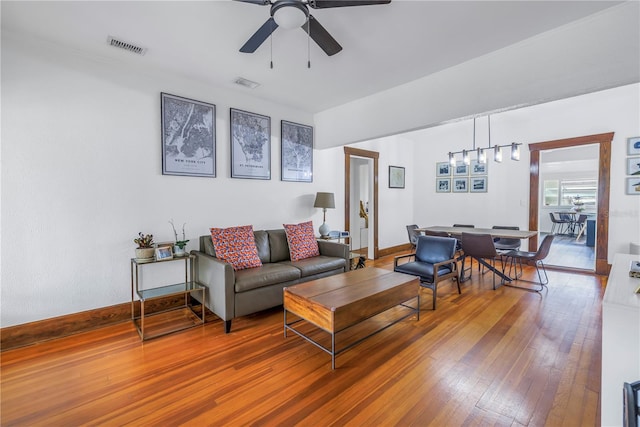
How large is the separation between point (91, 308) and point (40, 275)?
1.71ft

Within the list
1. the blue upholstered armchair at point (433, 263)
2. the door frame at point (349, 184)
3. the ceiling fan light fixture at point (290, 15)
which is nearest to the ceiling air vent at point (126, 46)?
the ceiling fan light fixture at point (290, 15)

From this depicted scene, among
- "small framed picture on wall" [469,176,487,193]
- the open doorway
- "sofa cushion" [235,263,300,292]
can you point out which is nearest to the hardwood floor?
"sofa cushion" [235,263,300,292]

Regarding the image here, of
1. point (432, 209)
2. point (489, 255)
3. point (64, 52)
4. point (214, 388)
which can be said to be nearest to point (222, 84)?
point (64, 52)

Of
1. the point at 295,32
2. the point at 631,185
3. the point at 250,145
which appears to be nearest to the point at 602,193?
the point at 631,185

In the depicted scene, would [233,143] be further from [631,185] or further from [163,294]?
[631,185]

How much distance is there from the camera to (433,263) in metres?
3.61

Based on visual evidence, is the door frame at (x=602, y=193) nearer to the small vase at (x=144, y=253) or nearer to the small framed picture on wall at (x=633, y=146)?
the small framed picture on wall at (x=633, y=146)

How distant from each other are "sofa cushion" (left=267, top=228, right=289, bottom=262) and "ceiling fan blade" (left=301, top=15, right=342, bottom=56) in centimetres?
236

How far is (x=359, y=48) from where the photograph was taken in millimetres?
2645

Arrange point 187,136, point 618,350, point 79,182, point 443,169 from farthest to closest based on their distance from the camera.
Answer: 1. point 443,169
2. point 187,136
3. point 79,182
4. point 618,350

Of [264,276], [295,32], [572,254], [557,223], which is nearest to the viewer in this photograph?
[295,32]

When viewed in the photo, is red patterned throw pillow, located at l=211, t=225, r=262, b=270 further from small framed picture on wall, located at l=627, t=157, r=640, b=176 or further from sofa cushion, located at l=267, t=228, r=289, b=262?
small framed picture on wall, located at l=627, t=157, r=640, b=176

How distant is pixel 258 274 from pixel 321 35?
7.27ft

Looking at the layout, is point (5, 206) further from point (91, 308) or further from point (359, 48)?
point (359, 48)
